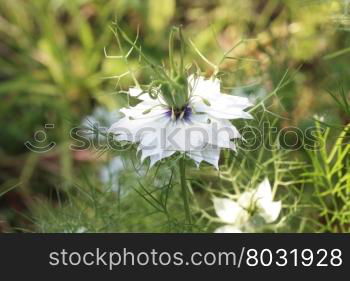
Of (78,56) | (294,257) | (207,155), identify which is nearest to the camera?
(207,155)

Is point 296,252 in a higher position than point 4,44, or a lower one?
lower

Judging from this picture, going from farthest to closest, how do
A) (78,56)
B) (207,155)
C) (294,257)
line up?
(78,56) < (294,257) < (207,155)

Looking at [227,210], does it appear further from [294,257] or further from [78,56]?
[78,56]

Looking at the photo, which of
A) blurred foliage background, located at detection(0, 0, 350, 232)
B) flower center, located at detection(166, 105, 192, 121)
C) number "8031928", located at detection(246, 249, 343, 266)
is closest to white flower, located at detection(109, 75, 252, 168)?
flower center, located at detection(166, 105, 192, 121)

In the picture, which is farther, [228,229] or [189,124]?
[228,229]

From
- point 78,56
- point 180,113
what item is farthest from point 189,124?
point 78,56

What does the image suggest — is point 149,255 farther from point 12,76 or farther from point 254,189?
point 12,76

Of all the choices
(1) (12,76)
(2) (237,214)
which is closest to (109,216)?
(2) (237,214)
